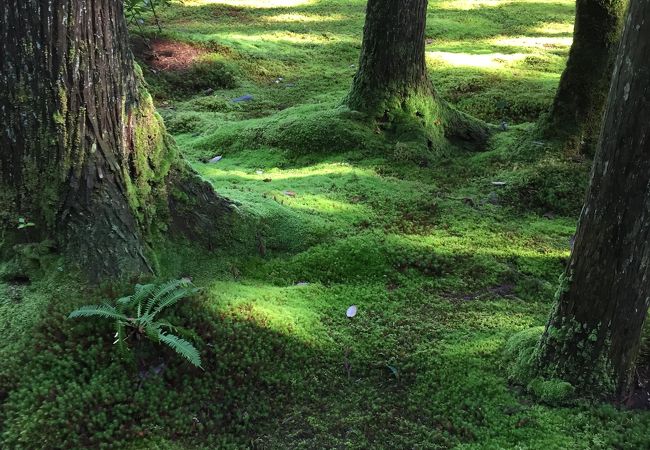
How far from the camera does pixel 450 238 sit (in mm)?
4773

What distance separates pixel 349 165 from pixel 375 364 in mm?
3235

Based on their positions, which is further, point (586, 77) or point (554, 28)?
point (554, 28)

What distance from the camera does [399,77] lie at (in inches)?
258

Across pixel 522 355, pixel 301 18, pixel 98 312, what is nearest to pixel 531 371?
pixel 522 355

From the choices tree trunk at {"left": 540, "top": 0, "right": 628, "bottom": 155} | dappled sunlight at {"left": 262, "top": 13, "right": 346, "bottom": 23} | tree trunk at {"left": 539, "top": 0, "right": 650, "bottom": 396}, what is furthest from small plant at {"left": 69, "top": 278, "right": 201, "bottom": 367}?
dappled sunlight at {"left": 262, "top": 13, "right": 346, "bottom": 23}

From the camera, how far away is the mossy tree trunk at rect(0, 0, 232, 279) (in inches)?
114

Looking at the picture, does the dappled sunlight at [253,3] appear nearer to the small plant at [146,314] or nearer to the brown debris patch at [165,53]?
the brown debris patch at [165,53]

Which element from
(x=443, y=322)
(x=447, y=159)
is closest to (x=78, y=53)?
(x=443, y=322)

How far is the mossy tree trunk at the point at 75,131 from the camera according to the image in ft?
9.52

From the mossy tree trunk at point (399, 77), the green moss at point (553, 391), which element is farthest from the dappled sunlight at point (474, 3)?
the green moss at point (553, 391)

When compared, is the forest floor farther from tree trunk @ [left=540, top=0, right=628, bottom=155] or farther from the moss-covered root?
tree trunk @ [left=540, top=0, right=628, bottom=155]

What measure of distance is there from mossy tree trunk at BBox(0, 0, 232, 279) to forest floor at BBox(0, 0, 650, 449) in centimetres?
32

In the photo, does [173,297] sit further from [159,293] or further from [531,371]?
[531,371]

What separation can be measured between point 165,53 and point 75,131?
8.29 meters
